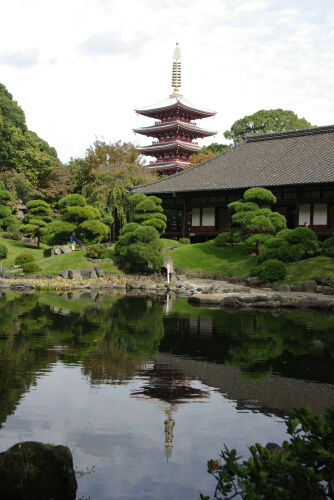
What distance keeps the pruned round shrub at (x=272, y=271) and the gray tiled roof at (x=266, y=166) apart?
7371 millimetres

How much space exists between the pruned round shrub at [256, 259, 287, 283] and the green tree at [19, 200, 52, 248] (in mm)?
17804

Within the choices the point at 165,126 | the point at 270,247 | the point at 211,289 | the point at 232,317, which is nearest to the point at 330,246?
the point at 270,247

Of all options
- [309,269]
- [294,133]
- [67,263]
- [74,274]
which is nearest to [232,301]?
[309,269]

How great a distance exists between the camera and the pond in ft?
16.2

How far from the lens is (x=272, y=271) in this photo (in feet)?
76.4

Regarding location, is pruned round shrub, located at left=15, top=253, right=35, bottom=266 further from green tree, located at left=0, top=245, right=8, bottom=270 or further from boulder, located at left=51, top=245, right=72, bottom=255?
green tree, located at left=0, top=245, right=8, bottom=270

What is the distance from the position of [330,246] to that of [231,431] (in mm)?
20373

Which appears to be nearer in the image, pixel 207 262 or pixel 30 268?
pixel 30 268

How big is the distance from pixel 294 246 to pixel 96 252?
11375 millimetres

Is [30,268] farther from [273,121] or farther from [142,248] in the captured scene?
[273,121]

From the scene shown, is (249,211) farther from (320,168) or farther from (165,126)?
(165,126)

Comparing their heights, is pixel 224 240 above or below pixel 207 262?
above

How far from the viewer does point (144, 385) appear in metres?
7.46

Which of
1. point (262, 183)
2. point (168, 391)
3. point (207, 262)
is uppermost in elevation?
point (262, 183)
